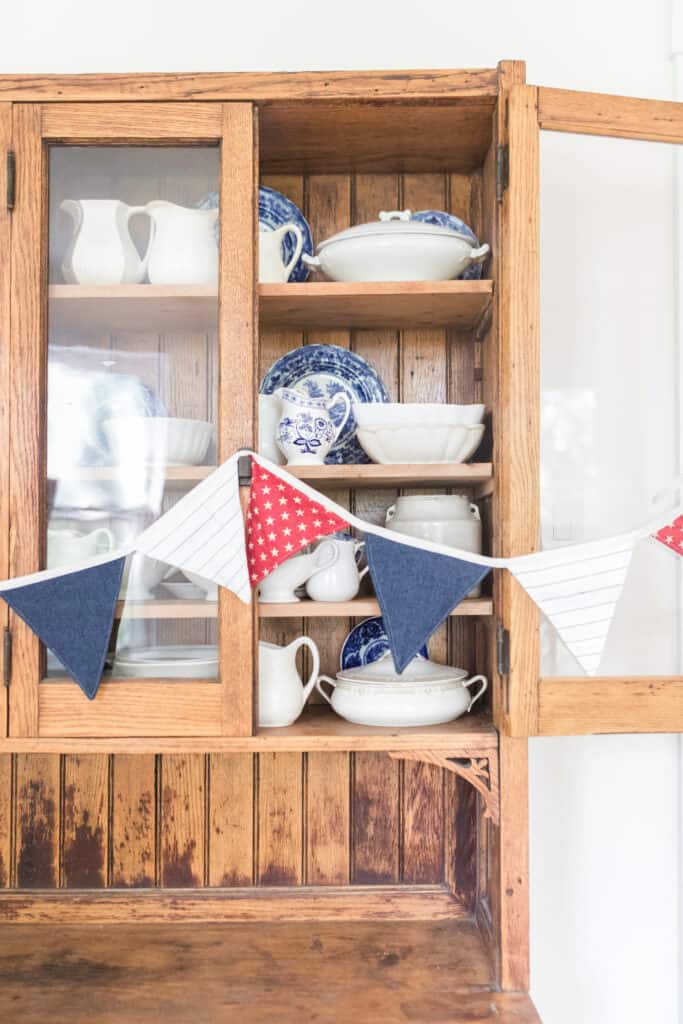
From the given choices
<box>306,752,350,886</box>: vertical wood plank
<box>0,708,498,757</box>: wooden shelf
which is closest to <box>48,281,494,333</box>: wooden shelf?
<box>0,708,498,757</box>: wooden shelf

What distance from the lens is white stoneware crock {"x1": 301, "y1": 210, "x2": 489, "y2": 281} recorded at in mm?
1448

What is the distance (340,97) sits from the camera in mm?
1361

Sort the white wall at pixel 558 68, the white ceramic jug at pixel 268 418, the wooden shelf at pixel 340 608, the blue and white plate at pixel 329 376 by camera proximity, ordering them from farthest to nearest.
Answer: the white wall at pixel 558 68 → the blue and white plate at pixel 329 376 → the white ceramic jug at pixel 268 418 → the wooden shelf at pixel 340 608

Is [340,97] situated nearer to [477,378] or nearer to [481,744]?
[477,378]

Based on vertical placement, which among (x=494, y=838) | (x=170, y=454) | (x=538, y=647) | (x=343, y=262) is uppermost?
(x=343, y=262)

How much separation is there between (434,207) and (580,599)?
791mm

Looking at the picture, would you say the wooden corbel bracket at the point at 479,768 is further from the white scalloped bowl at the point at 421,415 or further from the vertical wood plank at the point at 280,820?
the white scalloped bowl at the point at 421,415

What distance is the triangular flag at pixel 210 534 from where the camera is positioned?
1.32m

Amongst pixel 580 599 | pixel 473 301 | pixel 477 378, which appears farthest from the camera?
pixel 477 378

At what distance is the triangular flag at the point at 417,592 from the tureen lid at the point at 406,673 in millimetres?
139

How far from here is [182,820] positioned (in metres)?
1.66

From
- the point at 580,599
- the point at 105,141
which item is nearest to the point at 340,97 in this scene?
the point at 105,141

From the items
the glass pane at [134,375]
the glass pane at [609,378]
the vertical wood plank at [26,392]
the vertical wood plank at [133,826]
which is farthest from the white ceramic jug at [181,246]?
the vertical wood plank at [133,826]

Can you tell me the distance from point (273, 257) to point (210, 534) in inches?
18.7
